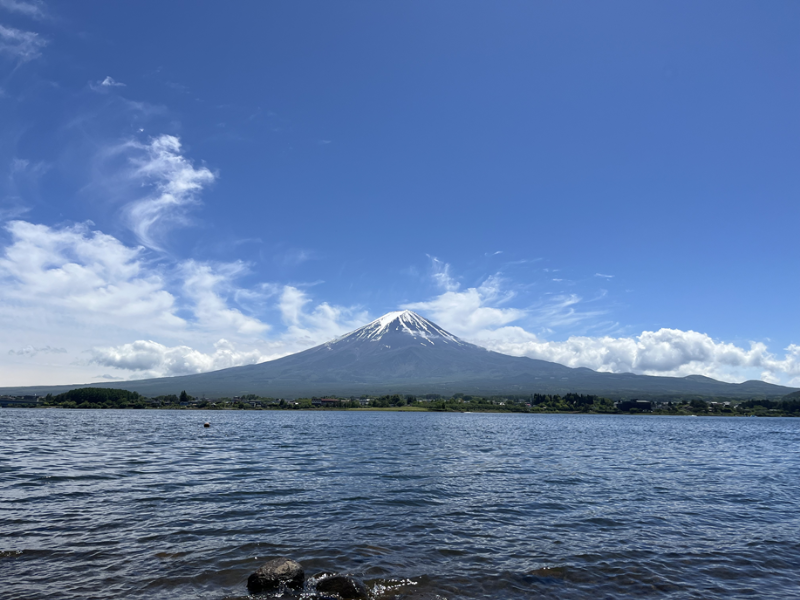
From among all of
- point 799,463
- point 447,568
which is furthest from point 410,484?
point 799,463

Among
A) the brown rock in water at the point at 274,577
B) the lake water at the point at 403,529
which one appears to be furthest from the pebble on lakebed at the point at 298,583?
the lake water at the point at 403,529

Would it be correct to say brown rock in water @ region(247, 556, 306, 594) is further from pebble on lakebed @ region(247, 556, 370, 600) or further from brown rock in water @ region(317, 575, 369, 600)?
brown rock in water @ region(317, 575, 369, 600)

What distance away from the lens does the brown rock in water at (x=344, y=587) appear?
1250 centimetres

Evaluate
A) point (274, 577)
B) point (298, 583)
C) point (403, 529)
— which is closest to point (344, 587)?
A: point (298, 583)

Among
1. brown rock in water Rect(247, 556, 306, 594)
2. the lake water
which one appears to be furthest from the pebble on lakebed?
the lake water

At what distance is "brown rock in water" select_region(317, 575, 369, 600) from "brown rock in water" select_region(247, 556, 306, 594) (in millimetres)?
708

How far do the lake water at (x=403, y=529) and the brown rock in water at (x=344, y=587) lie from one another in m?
0.58

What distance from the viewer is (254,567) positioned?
48.2 feet

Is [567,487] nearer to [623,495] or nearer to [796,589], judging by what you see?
[623,495]

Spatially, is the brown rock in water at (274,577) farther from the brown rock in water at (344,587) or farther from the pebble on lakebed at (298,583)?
the brown rock in water at (344,587)

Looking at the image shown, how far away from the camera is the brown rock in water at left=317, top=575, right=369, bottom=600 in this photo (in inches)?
492

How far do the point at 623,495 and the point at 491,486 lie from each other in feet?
24.0

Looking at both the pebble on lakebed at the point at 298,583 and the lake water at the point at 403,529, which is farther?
the lake water at the point at 403,529

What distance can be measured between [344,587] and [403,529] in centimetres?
675
